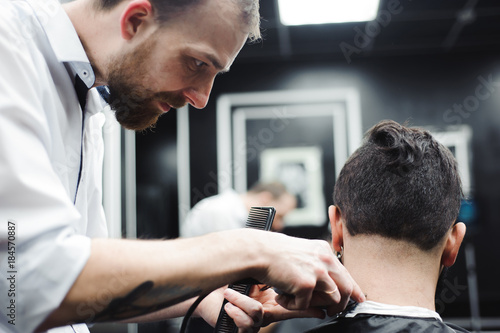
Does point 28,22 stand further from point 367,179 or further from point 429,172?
point 429,172

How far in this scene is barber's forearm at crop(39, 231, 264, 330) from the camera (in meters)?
0.78

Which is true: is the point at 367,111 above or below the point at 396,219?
above

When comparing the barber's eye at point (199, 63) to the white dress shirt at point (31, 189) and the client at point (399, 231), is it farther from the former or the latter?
the client at point (399, 231)

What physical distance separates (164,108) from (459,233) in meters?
0.89

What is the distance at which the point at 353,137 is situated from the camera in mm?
5273

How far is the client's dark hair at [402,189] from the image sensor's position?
1.20 metres

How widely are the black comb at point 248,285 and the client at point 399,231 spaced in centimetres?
29

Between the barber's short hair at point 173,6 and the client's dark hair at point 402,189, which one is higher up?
the barber's short hair at point 173,6

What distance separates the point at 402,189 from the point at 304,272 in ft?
1.55

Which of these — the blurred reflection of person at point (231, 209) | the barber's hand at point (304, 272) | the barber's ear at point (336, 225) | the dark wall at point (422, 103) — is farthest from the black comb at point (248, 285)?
the dark wall at point (422, 103)

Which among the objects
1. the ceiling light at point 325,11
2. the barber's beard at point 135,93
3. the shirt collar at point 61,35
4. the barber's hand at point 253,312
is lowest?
the barber's hand at point 253,312

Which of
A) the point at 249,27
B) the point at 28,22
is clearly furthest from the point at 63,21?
the point at 249,27

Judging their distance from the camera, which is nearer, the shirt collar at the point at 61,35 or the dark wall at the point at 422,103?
the shirt collar at the point at 61,35

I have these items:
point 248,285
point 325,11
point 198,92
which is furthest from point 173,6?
point 325,11
